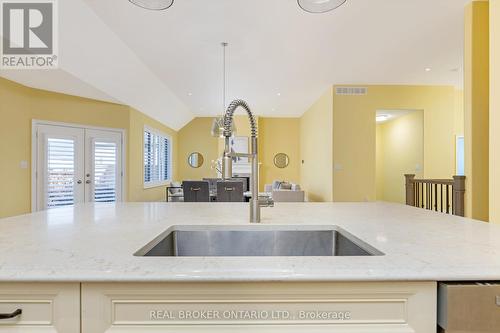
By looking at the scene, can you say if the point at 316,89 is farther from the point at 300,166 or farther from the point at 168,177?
the point at 168,177

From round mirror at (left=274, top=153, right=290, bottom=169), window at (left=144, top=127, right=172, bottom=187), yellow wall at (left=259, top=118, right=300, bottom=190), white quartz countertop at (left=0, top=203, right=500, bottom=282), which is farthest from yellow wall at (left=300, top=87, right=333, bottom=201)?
white quartz countertop at (left=0, top=203, right=500, bottom=282)

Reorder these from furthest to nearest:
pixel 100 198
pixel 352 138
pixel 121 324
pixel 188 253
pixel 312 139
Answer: pixel 312 139 < pixel 352 138 < pixel 100 198 < pixel 188 253 < pixel 121 324

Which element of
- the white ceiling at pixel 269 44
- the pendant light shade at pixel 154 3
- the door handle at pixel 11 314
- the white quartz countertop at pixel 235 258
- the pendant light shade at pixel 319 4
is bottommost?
the door handle at pixel 11 314

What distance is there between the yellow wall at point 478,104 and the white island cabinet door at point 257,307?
3073 mm

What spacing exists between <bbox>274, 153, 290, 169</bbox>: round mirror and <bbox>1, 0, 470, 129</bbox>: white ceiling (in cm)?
370

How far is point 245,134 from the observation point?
8.99 metres

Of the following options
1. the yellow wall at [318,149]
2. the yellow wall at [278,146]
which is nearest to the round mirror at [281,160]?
the yellow wall at [278,146]

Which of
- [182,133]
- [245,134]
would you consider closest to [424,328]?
[245,134]

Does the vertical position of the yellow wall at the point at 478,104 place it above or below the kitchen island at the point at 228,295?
above

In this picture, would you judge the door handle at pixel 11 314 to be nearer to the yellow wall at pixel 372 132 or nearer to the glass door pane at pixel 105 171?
the glass door pane at pixel 105 171

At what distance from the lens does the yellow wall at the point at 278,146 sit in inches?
374

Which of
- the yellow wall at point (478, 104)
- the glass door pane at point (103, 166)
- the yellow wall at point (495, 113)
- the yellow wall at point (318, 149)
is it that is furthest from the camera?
the yellow wall at point (318, 149)

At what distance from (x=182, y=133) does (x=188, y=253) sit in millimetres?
8800

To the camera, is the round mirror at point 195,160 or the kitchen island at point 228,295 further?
the round mirror at point 195,160
